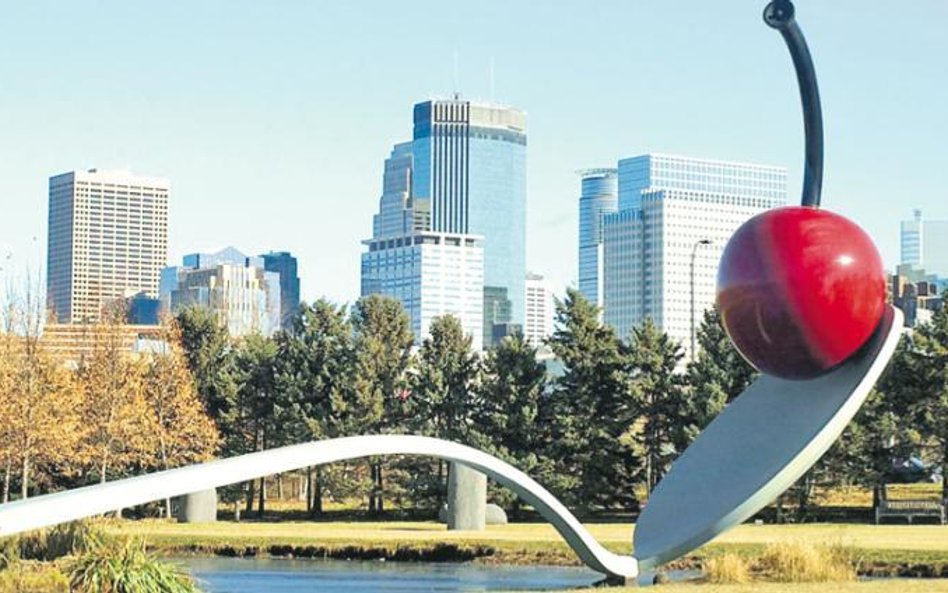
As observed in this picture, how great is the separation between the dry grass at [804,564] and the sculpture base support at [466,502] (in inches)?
406

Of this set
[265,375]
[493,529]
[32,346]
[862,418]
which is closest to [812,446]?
[493,529]

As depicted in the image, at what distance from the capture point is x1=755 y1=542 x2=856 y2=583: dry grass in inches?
816

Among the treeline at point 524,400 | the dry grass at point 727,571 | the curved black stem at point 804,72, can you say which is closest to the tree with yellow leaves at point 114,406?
the treeline at point 524,400

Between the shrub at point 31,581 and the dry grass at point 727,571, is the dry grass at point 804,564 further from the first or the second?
the shrub at point 31,581

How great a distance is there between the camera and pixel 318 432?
43.6m

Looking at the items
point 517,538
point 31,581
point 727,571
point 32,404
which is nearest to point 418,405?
point 32,404

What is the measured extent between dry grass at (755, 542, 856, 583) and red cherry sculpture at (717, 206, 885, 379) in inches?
108

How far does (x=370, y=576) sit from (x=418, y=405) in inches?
799

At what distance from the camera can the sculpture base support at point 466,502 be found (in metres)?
32.1

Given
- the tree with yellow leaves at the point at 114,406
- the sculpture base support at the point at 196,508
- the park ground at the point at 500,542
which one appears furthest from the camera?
the tree with yellow leaves at the point at 114,406

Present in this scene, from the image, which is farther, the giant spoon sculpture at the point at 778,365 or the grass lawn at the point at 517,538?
the grass lawn at the point at 517,538

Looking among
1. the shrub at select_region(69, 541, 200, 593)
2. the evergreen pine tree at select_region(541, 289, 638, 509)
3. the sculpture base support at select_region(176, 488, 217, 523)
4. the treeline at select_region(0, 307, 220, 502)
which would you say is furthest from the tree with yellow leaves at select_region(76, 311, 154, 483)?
the shrub at select_region(69, 541, 200, 593)

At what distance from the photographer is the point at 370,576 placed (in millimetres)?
24328

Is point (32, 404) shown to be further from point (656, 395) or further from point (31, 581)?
point (31, 581)
